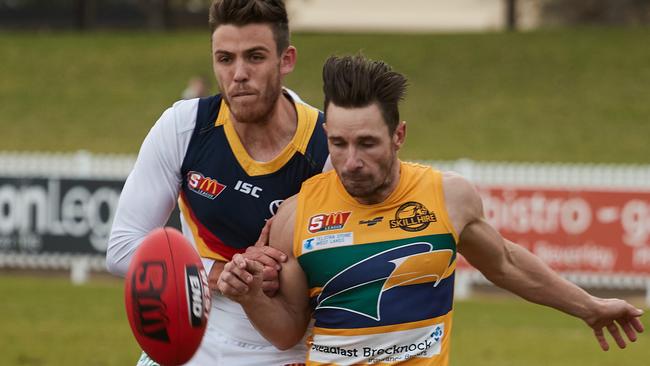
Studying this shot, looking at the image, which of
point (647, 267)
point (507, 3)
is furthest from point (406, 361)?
point (507, 3)

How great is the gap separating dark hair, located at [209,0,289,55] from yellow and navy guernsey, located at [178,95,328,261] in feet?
1.39

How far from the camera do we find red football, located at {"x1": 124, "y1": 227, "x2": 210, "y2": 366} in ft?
13.7

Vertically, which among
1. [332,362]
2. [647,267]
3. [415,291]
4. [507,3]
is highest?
[507,3]

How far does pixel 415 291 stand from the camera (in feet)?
16.0

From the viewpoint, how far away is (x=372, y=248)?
488cm

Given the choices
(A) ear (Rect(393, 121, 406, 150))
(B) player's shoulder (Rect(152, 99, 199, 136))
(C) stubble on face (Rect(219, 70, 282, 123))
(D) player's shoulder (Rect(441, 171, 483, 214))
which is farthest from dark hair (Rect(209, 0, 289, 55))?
(D) player's shoulder (Rect(441, 171, 483, 214))

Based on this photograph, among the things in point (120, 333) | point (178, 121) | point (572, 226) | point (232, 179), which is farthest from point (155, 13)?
point (232, 179)

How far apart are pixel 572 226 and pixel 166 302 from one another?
38.9 ft

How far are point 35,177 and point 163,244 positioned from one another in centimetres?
1286

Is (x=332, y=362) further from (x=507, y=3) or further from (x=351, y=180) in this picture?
(x=507, y=3)

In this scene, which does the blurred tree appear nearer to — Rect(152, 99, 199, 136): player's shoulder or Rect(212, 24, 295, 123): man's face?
Rect(152, 99, 199, 136): player's shoulder

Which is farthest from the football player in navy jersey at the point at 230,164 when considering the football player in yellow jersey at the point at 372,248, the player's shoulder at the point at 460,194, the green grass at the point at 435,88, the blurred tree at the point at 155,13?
the blurred tree at the point at 155,13

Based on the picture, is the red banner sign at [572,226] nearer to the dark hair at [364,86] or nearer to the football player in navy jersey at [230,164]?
the football player in navy jersey at [230,164]

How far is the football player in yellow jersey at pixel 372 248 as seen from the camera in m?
4.78
